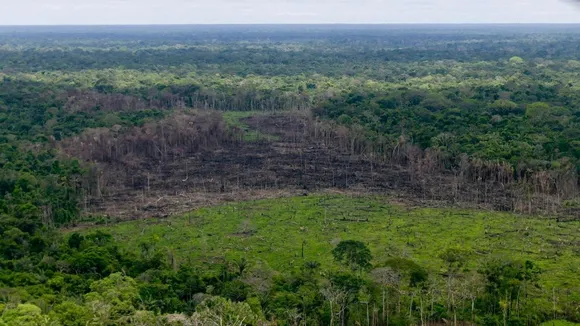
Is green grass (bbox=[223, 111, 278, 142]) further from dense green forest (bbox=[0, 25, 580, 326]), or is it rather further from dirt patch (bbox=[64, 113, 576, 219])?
dirt patch (bbox=[64, 113, 576, 219])

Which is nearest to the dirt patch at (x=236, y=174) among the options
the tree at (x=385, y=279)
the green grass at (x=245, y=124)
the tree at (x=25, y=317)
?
the green grass at (x=245, y=124)

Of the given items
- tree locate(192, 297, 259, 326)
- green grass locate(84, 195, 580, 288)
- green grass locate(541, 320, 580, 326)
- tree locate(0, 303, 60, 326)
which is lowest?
green grass locate(84, 195, 580, 288)

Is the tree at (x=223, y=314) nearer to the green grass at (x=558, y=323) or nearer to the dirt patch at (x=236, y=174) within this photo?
the green grass at (x=558, y=323)

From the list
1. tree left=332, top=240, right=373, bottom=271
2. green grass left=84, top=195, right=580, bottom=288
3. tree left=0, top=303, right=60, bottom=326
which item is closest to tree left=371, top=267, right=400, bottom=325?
tree left=332, top=240, right=373, bottom=271

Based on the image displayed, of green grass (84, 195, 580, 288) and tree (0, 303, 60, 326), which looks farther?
green grass (84, 195, 580, 288)

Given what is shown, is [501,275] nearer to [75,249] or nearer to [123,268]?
[123,268]

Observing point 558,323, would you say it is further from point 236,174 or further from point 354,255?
point 236,174

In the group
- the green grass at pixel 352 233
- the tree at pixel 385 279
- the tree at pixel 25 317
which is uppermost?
the tree at pixel 25 317
